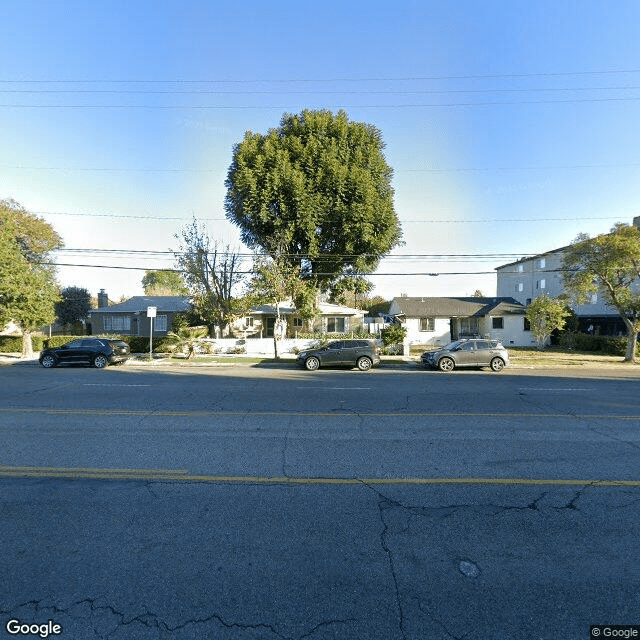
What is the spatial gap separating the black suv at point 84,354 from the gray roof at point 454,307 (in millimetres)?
23244

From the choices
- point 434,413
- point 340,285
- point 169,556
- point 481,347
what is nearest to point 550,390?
point 434,413

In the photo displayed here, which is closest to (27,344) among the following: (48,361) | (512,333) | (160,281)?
(48,361)

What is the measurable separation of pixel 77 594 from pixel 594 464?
609cm

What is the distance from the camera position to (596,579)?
297 centimetres

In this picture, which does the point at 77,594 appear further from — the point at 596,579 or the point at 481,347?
the point at 481,347

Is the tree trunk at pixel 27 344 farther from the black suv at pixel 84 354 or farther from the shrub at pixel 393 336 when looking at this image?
the shrub at pixel 393 336

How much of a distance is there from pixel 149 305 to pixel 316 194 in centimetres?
2132

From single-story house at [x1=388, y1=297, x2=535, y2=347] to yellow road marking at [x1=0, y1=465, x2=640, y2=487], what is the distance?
2829 cm

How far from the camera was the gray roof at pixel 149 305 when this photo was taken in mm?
37062

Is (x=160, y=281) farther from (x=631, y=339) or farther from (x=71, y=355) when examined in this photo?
(x=631, y=339)

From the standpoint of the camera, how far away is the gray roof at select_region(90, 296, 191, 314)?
122 feet

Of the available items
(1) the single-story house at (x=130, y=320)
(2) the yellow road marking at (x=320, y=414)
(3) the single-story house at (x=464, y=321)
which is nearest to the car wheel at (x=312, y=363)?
(2) the yellow road marking at (x=320, y=414)

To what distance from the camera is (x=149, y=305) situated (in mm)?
38281

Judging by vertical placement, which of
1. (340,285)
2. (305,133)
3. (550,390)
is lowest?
(550,390)
